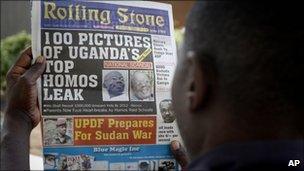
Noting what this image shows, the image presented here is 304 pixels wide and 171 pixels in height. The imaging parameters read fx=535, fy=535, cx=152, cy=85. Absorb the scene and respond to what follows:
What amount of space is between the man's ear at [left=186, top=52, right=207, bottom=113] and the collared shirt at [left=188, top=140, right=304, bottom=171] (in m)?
0.11

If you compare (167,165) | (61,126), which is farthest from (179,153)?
(61,126)

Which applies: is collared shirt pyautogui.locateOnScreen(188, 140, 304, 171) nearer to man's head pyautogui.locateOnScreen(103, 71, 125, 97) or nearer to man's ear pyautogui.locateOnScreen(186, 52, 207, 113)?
man's ear pyautogui.locateOnScreen(186, 52, 207, 113)

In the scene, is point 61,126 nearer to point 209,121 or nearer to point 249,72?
Result: point 209,121

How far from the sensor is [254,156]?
1.07m

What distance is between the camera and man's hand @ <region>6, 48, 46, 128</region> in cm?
179

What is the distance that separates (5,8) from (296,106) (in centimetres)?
1707

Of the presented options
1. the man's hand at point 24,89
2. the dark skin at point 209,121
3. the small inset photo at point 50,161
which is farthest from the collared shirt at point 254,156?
the man's hand at point 24,89

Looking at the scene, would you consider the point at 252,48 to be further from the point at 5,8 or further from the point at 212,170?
the point at 5,8

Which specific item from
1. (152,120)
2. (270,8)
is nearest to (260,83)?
(270,8)

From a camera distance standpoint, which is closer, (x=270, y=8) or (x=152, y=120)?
(x=270, y=8)

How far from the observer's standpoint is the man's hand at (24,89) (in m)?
Answer: 1.79

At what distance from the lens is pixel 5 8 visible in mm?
17219

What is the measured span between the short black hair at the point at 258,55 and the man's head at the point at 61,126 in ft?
2.46

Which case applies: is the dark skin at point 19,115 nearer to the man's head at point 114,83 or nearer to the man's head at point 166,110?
the man's head at point 114,83
